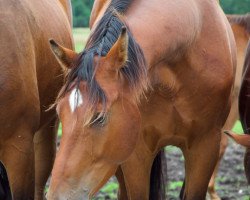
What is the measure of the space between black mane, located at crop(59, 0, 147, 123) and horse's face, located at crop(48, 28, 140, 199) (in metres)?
0.03

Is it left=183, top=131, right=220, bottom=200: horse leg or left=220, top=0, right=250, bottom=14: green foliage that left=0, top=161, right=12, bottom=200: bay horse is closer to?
left=183, top=131, right=220, bottom=200: horse leg

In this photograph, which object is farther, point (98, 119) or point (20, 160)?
point (20, 160)

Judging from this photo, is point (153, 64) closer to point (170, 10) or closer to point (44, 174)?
point (170, 10)

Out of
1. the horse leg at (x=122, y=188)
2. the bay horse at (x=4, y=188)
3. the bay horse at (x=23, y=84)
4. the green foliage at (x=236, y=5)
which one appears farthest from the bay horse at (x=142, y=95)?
the green foliage at (x=236, y=5)

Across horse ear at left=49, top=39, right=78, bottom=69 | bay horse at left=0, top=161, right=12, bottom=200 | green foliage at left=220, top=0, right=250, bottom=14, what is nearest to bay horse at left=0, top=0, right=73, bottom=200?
bay horse at left=0, top=161, right=12, bottom=200

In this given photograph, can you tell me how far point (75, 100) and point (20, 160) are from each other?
1.16m

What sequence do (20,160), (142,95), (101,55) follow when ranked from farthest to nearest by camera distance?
(20,160) < (142,95) < (101,55)

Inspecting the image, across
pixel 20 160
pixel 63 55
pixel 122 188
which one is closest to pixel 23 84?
pixel 20 160

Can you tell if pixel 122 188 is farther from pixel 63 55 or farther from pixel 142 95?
pixel 63 55

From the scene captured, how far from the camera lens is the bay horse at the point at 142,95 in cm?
362

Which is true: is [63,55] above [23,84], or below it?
above

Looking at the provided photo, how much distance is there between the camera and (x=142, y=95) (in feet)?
13.0

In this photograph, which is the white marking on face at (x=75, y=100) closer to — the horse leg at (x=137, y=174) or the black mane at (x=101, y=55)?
the black mane at (x=101, y=55)

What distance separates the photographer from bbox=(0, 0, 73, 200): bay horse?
14.6 feet
